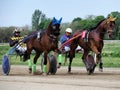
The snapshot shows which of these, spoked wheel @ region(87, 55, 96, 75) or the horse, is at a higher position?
the horse

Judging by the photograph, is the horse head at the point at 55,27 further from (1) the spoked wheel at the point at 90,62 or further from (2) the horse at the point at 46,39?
(1) the spoked wheel at the point at 90,62

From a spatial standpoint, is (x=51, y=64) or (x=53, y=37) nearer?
(x=53, y=37)

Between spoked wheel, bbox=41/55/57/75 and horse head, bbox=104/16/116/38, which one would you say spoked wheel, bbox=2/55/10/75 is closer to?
spoked wheel, bbox=41/55/57/75

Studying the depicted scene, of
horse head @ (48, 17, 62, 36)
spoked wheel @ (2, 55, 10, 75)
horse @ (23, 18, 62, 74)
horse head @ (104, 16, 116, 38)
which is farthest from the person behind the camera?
spoked wheel @ (2, 55, 10, 75)

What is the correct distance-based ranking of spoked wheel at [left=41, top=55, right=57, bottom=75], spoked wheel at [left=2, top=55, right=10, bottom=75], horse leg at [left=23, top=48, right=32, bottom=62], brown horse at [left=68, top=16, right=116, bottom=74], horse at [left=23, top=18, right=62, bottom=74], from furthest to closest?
horse leg at [left=23, top=48, right=32, bottom=62] < spoked wheel at [left=2, top=55, right=10, bottom=75] < spoked wheel at [left=41, top=55, right=57, bottom=75] < brown horse at [left=68, top=16, right=116, bottom=74] < horse at [left=23, top=18, right=62, bottom=74]

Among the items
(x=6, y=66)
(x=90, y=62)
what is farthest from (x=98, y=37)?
(x=6, y=66)

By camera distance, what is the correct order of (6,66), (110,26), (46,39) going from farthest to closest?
1. (6,66)
2. (110,26)
3. (46,39)

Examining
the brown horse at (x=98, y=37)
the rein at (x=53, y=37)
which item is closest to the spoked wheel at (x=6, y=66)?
the rein at (x=53, y=37)

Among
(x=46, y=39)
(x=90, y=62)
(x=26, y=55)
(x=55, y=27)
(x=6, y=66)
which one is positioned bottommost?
(x=6, y=66)

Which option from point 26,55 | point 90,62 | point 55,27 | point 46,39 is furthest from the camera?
point 26,55

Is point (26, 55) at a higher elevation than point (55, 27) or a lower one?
lower

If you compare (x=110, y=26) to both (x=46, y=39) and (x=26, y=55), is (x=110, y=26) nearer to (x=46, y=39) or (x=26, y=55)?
(x=46, y=39)

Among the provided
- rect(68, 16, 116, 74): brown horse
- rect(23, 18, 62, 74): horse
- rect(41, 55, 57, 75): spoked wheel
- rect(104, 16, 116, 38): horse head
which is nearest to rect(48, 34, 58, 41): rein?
rect(23, 18, 62, 74): horse

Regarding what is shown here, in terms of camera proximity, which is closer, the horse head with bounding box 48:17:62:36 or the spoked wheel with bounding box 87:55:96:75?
the horse head with bounding box 48:17:62:36
